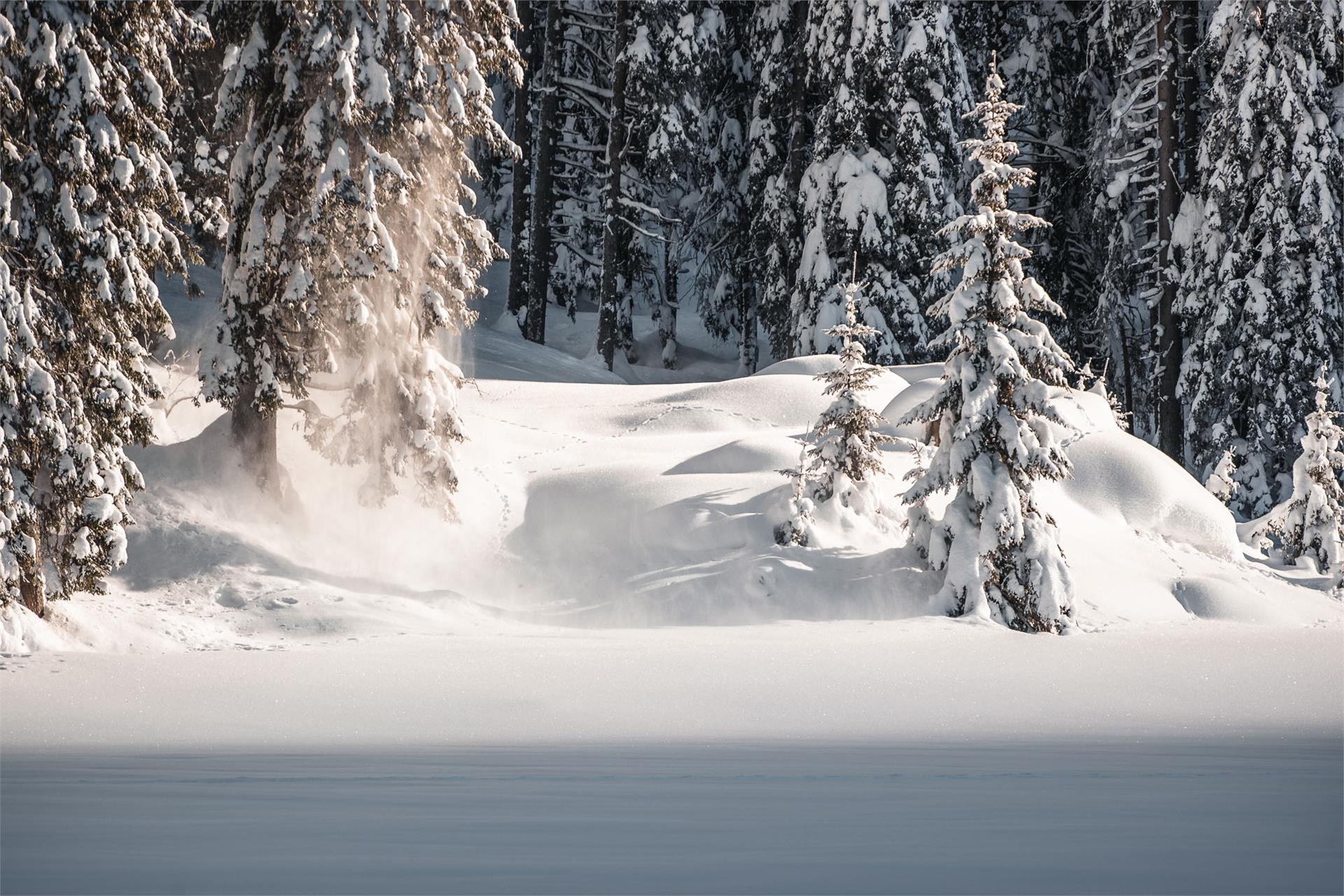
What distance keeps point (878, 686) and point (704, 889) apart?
5.29 meters

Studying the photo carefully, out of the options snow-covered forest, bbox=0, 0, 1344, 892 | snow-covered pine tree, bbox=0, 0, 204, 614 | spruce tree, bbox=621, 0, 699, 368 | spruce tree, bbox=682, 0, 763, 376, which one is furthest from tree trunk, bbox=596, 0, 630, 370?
snow-covered pine tree, bbox=0, 0, 204, 614

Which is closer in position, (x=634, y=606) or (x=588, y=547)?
(x=634, y=606)

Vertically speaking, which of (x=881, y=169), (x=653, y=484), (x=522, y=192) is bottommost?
(x=653, y=484)

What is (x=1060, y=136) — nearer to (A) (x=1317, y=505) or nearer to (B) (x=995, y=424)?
(A) (x=1317, y=505)

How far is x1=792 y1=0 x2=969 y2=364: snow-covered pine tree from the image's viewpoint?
79.5 ft

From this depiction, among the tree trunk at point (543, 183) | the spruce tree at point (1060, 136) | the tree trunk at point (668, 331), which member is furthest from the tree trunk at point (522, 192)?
the spruce tree at point (1060, 136)

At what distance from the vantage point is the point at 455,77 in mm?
13273

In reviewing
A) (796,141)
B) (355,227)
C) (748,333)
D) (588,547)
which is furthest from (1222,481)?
(355,227)

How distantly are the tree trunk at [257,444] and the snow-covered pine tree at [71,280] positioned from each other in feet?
10.1

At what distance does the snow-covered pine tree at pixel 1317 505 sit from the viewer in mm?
17938

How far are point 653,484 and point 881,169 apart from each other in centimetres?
1225

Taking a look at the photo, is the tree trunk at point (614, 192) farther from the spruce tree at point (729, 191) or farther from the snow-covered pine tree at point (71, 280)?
the snow-covered pine tree at point (71, 280)

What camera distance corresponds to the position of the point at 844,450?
552 inches

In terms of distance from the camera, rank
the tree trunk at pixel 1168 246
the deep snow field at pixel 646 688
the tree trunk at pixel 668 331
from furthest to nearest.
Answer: the tree trunk at pixel 668 331 < the tree trunk at pixel 1168 246 < the deep snow field at pixel 646 688
